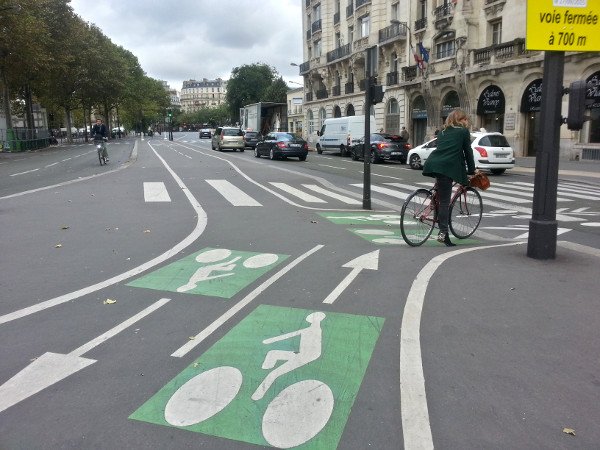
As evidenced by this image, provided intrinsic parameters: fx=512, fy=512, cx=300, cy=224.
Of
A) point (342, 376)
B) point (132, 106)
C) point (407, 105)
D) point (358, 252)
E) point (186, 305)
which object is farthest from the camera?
point (132, 106)

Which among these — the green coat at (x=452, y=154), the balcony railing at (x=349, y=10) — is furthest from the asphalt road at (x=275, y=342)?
the balcony railing at (x=349, y=10)

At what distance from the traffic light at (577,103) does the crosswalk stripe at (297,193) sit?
673 centimetres

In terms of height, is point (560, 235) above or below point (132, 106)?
below

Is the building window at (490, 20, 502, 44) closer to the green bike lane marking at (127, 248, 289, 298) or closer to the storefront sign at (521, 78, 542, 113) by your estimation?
the storefront sign at (521, 78, 542, 113)

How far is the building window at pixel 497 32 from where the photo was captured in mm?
29891

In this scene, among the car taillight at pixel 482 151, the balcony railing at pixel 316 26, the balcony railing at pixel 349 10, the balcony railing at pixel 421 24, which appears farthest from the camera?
the balcony railing at pixel 316 26

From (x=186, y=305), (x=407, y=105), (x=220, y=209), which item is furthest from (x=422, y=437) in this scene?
(x=407, y=105)

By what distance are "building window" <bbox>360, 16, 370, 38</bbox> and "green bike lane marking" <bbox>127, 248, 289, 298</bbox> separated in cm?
4183

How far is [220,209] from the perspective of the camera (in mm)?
10281

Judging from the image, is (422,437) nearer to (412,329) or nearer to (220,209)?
(412,329)

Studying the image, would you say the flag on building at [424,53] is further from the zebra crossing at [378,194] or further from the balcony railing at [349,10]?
the zebra crossing at [378,194]

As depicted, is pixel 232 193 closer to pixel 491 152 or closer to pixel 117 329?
pixel 117 329

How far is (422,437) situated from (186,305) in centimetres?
264

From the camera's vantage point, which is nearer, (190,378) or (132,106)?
(190,378)
